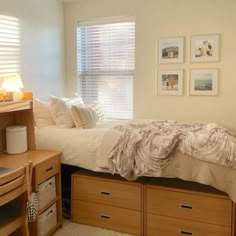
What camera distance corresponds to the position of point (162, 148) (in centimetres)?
241

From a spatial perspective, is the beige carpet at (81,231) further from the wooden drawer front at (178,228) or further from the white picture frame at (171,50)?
the white picture frame at (171,50)

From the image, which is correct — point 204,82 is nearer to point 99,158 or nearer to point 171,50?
point 171,50

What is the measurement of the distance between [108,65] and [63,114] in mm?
1213

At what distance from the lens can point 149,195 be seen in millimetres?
2588

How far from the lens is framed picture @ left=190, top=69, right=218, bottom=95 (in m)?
3.46

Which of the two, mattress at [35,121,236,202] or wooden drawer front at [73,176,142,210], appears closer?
mattress at [35,121,236,202]

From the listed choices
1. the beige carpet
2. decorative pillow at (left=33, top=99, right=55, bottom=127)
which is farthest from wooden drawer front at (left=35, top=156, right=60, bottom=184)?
decorative pillow at (left=33, top=99, right=55, bottom=127)

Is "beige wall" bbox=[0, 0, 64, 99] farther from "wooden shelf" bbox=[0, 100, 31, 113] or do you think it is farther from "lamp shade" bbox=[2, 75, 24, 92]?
Result: "wooden shelf" bbox=[0, 100, 31, 113]


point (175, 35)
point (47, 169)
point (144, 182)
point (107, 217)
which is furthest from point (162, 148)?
point (175, 35)

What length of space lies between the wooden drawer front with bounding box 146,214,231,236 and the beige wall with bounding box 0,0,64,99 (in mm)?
2062

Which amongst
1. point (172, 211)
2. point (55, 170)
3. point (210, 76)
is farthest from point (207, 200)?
point (210, 76)

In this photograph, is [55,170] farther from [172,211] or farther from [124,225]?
[172,211]

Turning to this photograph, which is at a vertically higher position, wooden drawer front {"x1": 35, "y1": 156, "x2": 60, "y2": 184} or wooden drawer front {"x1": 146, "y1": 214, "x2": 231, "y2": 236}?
wooden drawer front {"x1": 35, "y1": 156, "x2": 60, "y2": 184}

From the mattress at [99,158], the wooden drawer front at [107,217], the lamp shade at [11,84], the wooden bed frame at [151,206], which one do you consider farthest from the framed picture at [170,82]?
the lamp shade at [11,84]
